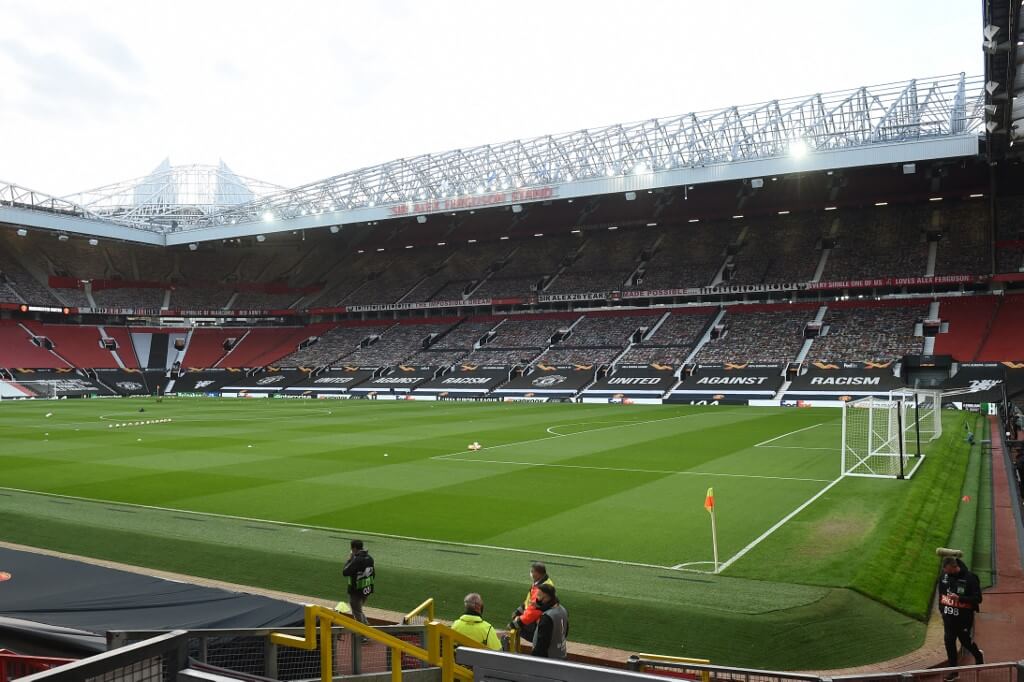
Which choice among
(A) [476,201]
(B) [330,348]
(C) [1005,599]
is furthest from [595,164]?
(C) [1005,599]

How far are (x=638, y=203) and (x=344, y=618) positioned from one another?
68119mm

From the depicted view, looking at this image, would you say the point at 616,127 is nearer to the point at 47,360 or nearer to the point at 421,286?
the point at 421,286

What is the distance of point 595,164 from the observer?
184ft

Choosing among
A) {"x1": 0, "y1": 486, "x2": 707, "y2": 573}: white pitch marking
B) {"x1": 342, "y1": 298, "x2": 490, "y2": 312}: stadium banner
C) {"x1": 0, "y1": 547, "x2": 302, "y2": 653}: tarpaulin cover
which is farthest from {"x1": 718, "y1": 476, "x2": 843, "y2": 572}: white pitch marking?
{"x1": 342, "y1": 298, "x2": 490, "y2": 312}: stadium banner

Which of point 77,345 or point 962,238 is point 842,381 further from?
point 77,345

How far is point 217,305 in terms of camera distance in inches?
3415

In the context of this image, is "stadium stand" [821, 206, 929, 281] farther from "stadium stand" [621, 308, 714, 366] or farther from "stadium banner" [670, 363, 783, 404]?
"stadium banner" [670, 363, 783, 404]

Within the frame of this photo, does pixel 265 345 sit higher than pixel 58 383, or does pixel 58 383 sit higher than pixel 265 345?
pixel 265 345

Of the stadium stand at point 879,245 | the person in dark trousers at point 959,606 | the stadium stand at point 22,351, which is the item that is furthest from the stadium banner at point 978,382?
the stadium stand at point 22,351

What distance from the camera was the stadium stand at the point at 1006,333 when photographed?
156 ft

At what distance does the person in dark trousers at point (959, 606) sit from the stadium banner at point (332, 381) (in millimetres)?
59382

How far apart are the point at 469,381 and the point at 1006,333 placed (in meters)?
37.5

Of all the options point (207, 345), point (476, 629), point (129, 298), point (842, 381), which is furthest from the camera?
point (129, 298)

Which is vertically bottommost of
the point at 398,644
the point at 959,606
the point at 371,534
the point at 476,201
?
the point at 371,534
